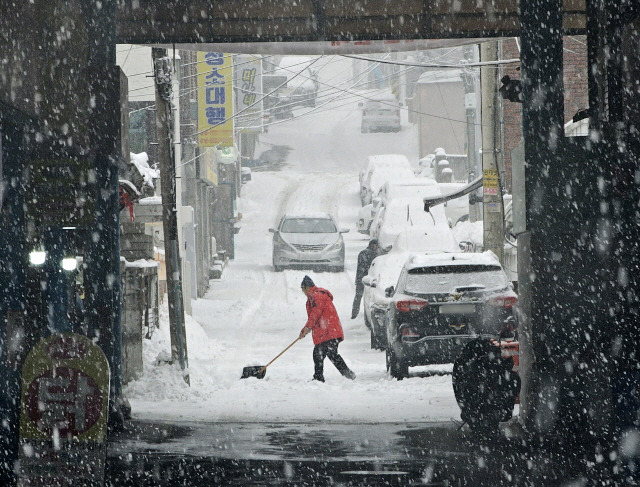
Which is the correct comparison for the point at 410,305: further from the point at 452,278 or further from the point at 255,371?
the point at 255,371

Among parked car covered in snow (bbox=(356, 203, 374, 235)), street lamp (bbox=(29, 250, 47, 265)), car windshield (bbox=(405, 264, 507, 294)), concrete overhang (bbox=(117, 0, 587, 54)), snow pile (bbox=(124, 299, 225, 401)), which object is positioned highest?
concrete overhang (bbox=(117, 0, 587, 54))

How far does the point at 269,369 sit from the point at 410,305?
11.6 ft

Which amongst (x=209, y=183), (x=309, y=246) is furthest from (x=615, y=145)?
(x=209, y=183)

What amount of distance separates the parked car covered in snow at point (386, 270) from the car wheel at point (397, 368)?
1.98 m

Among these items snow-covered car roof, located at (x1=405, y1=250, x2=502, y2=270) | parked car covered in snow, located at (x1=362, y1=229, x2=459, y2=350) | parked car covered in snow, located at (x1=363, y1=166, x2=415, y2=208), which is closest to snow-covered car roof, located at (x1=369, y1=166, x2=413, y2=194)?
parked car covered in snow, located at (x1=363, y1=166, x2=415, y2=208)

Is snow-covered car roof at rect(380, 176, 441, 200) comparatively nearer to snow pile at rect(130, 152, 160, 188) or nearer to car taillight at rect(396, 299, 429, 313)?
snow pile at rect(130, 152, 160, 188)

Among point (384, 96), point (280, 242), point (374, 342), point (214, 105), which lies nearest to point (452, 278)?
point (374, 342)

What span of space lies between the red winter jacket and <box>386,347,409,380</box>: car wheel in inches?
38.6

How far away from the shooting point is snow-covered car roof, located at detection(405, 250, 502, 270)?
530 inches

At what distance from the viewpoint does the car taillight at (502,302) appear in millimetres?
12930

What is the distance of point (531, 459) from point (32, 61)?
573 centimetres

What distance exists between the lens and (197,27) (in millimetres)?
12055

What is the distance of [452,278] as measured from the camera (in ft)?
43.6

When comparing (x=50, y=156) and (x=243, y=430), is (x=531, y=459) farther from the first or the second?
(x=50, y=156)
